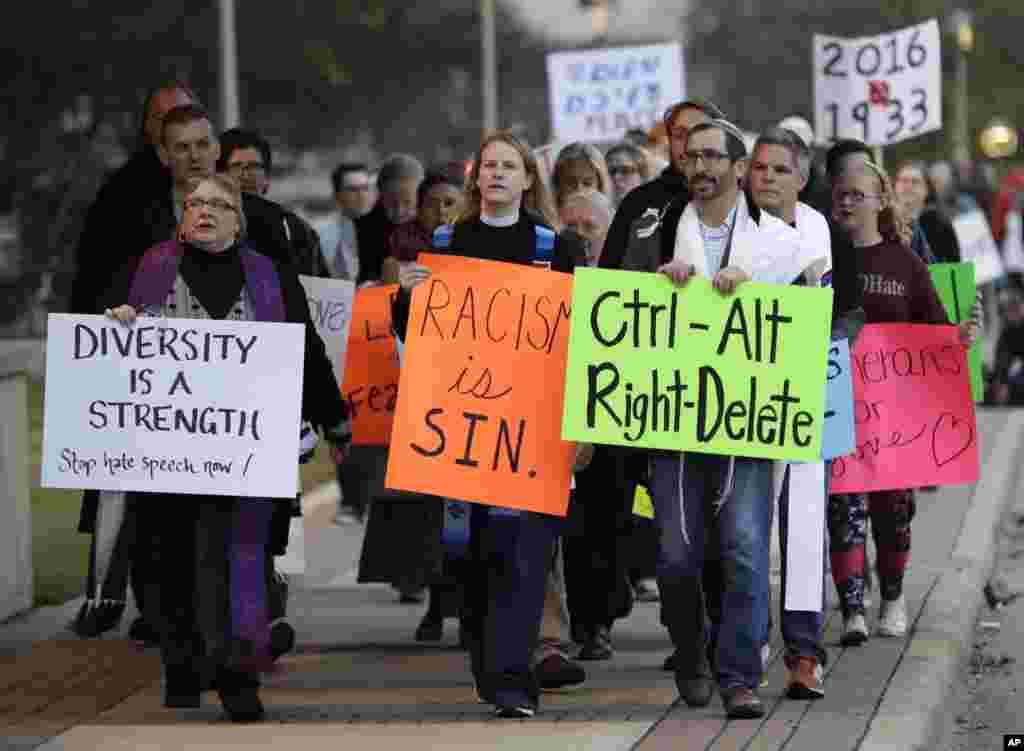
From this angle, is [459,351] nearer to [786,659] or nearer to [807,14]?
[786,659]

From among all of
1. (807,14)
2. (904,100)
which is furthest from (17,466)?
(807,14)

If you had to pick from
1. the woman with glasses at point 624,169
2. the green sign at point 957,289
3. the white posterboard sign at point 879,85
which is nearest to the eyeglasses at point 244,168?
the woman with glasses at point 624,169

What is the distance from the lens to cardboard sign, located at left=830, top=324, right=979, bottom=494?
1006 centimetres

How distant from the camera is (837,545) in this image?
10125mm

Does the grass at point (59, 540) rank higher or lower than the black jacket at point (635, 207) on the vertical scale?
lower

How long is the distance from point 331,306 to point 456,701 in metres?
Answer: 2.10

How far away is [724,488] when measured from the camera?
8.24 m

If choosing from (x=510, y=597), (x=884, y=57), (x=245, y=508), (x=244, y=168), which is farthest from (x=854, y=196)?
(x=884, y=57)

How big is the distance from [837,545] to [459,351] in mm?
2310

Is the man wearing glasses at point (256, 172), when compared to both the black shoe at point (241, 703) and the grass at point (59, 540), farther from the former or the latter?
the grass at point (59, 540)

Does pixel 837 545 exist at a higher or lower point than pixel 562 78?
lower

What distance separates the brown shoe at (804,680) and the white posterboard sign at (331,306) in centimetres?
249

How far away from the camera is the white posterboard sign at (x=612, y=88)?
21.1 m

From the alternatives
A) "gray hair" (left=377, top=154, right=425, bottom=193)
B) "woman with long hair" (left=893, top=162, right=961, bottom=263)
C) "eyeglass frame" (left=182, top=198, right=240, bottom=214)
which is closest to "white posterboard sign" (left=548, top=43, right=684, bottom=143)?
"woman with long hair" (left=893, top=162, right=961, bottom=263)
